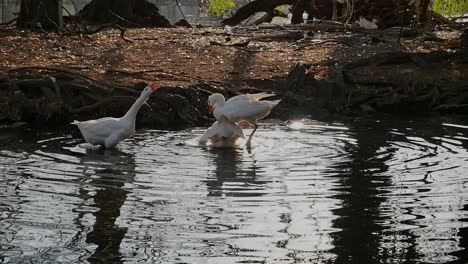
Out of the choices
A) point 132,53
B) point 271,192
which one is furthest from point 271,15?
point 271,192

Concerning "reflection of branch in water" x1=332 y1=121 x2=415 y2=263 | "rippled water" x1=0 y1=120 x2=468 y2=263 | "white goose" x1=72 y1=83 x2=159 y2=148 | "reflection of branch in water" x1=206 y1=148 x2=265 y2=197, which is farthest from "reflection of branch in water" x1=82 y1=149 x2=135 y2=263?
"reflection of branch in water" x1=332 y1=121 x2=415 y2=263

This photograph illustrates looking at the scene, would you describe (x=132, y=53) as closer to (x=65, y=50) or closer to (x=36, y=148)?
(x=65, y=50)

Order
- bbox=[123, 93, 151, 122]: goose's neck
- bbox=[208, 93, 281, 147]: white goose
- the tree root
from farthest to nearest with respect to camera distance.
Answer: the tree root, bbox=[208, 93, 281, 147]: white goose, bbox=[123, 93, 151, 122]: goose's neck

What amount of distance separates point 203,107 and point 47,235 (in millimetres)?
7706

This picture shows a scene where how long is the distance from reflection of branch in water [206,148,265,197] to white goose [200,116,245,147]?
9.7 inches

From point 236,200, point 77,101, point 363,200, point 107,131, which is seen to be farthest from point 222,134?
point 363,200

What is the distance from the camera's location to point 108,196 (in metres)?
8.80

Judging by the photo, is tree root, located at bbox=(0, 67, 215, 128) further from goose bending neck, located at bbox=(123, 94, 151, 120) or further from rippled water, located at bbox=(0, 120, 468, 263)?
goose bending neck, located at bbox=(123, 94, 151, 120)

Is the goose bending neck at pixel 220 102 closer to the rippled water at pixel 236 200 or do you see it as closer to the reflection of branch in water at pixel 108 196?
the rippled water at pixel 236 200

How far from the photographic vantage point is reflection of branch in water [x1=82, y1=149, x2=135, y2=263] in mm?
7004

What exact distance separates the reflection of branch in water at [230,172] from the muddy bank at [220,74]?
2.63 metres

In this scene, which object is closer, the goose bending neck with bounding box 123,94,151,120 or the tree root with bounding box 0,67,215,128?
the goose bending neck with bounding box 123,94,151,120

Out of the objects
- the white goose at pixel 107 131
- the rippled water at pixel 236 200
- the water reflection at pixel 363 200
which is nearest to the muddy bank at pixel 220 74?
the rippled water at pixel 236 200

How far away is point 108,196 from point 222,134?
3376 millimetres
